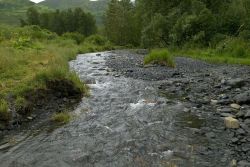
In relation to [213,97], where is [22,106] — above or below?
above

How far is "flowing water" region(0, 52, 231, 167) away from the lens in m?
8.04

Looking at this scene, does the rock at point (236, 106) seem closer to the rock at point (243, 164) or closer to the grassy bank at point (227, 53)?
the rock at point (243, 164)

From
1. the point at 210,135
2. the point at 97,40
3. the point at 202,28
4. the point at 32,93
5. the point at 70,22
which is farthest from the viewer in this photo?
the point at 70,22

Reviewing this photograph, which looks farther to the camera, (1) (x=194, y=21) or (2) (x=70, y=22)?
(2) (x=70, y=22)

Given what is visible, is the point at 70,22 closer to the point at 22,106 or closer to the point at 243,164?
the point at 22,106

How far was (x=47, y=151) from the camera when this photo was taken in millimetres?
8758

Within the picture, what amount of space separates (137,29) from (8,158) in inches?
2415

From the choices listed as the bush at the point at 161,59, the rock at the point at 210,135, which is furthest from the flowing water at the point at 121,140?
the bush at the point at 161,59

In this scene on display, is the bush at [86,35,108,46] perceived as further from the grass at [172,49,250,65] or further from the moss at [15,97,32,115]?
the moss at [15,97,32,115]

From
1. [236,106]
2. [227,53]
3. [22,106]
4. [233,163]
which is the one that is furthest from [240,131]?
[227,53]

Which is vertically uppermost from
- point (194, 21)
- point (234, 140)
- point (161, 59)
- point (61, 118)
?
point (194, 21)

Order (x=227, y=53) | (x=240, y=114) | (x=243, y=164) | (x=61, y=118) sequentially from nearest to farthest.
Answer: (x=243, y=164)
(x=240, y=114)
(x=61, y=118)
(x=227, y=53)

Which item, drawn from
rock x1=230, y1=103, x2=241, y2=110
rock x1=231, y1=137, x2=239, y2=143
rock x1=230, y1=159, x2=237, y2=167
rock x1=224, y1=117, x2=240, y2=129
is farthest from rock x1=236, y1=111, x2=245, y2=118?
rock x1=230, y1=159, x2=237, y2=167

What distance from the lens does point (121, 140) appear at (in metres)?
9.45
